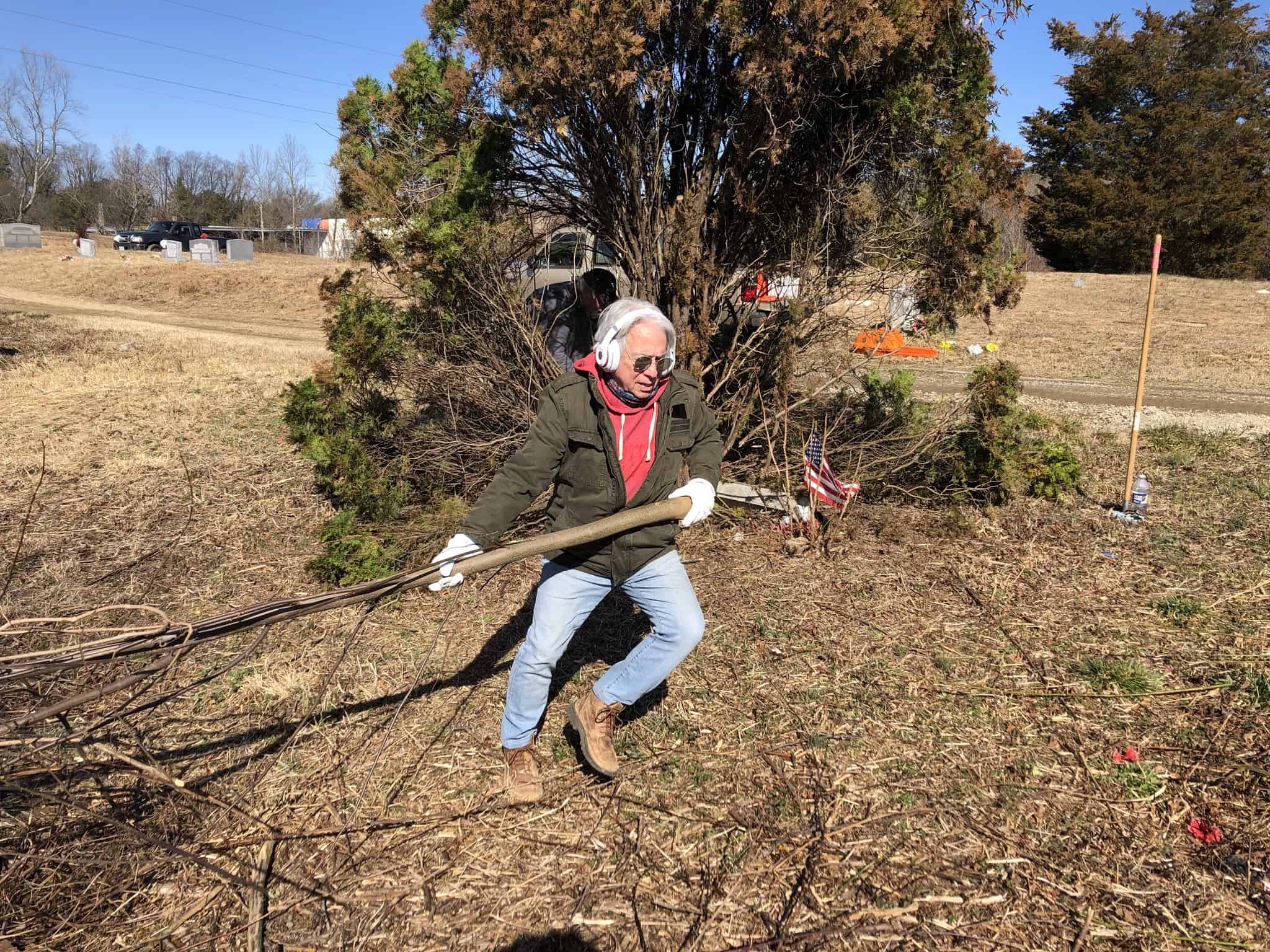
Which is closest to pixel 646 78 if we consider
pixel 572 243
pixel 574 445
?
pixel 572 243

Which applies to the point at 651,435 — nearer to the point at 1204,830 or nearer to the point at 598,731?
the point at 598,731

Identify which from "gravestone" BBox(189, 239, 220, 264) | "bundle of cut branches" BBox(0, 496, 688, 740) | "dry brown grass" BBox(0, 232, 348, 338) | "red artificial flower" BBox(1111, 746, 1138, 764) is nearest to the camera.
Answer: "bundle of cut branches" BBox(0, 496, 688, 740)

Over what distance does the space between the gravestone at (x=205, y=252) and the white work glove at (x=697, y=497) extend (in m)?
33.8

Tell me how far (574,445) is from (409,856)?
152 cm

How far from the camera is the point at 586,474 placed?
313 centimetres

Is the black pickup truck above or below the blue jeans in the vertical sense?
above

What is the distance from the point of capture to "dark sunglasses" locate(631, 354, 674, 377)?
9.93 feet

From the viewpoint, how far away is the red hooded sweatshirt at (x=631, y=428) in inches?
122

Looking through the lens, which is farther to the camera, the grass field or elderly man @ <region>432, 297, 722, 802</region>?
the grass field

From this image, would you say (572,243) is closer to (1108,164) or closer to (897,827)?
(897,827)

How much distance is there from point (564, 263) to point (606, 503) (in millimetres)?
4062

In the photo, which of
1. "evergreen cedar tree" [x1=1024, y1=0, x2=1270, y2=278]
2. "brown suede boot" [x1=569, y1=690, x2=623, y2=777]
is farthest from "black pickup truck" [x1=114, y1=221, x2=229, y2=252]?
"brown suede boot" [x1=569, y1=690, x2=623, y2=777]

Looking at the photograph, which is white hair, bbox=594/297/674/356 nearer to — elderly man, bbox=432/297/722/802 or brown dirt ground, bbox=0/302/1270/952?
elderly man, bbox=432/297/722/802

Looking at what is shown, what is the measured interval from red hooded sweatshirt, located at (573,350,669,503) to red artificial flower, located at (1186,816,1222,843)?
2287 millimetres
